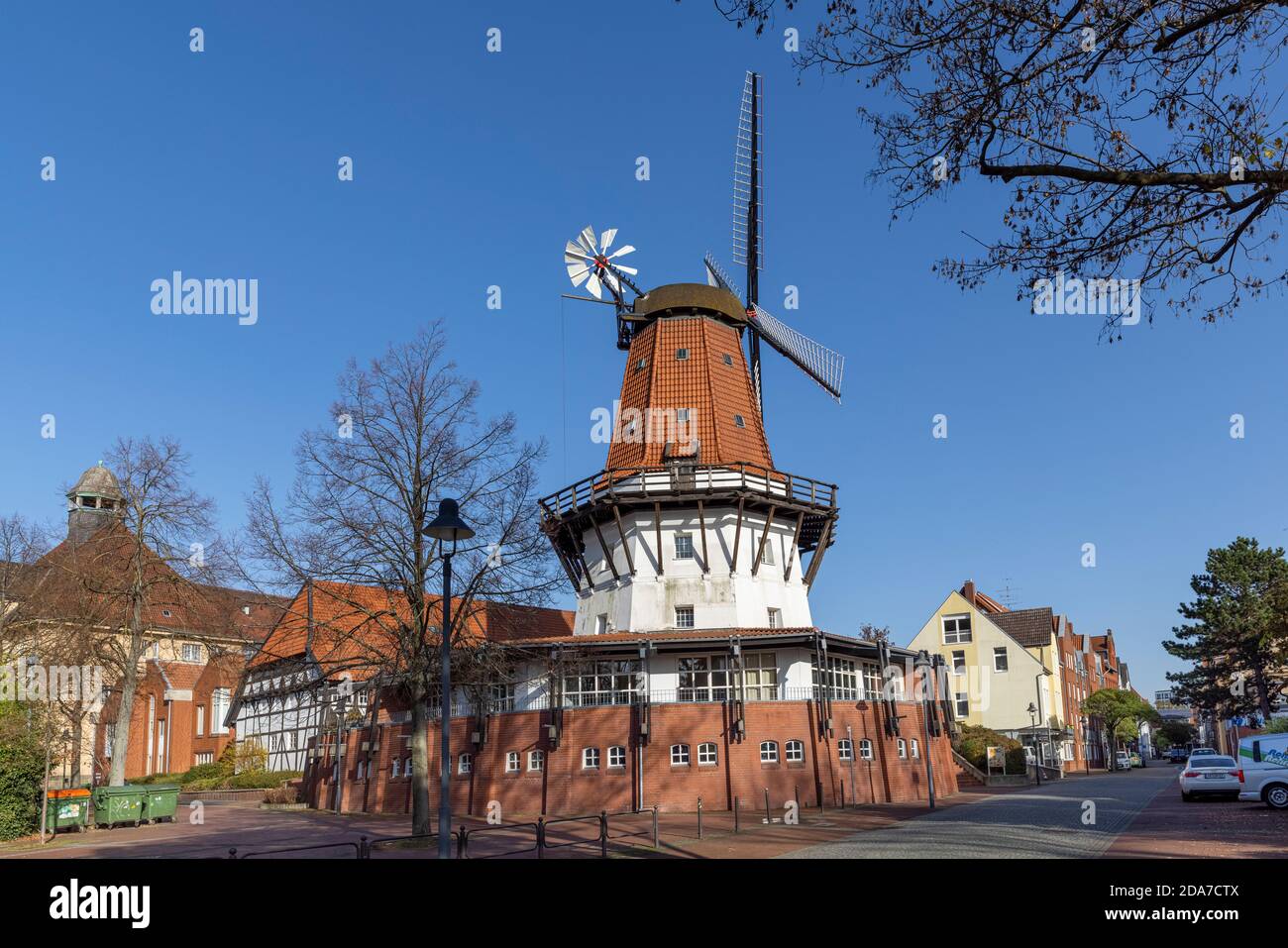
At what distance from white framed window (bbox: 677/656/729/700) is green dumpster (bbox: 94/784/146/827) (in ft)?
61.1

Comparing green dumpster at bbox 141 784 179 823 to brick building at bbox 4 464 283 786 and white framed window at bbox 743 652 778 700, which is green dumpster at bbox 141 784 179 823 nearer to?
brick building at bbox 4 464 283 786

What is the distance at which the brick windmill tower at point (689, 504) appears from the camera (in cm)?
3781

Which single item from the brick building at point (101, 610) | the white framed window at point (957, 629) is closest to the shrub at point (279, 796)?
the brick building at point (101, 610)

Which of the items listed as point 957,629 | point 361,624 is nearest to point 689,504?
point 361,624

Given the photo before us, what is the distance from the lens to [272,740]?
56.4m

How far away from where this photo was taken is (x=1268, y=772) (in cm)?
2584

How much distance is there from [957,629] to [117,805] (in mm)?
50743

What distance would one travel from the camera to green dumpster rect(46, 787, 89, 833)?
29406mm

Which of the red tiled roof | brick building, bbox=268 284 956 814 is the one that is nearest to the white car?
brick building, bbox=268 284 956 814

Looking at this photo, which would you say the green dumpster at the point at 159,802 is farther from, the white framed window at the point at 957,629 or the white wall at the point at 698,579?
the white framed window at the point at 957,629

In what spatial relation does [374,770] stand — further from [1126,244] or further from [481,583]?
[1126,244]

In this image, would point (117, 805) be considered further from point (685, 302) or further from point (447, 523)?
point (685, 302)
